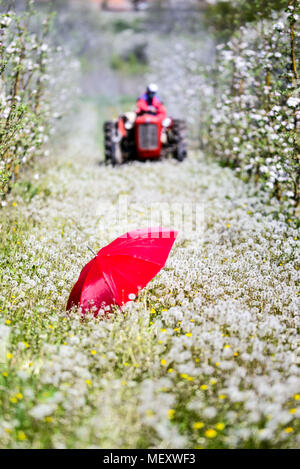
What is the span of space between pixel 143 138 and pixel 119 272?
679 cm

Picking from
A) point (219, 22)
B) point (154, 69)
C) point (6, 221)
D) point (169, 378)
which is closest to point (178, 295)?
point (169, 378)

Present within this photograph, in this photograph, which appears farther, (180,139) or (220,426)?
(180,139)

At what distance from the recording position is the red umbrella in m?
3.83

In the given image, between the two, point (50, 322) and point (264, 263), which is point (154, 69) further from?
point (50, 322)

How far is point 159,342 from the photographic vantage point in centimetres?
354

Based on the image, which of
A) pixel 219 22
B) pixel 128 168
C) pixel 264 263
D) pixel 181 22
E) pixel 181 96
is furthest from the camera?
pixel 181 22

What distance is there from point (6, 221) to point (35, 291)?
81.1 inches

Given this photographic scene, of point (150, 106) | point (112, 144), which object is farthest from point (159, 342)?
point (150, 106)

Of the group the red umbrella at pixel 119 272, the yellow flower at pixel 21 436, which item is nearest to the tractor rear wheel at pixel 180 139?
the red umbrella at pixel 119 272

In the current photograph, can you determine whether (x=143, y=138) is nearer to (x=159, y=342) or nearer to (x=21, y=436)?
(x=159, y=342)

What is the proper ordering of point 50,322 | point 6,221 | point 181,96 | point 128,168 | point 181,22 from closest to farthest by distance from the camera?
1. point 50,322
2. point 6,221
3. point 128,168
4. point 181,96
5. point 181,22

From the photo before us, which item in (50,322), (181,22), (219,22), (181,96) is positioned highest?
(181,22)

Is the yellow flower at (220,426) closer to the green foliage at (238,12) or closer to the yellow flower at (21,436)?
the yellow flower at (21,436)

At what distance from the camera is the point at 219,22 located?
37.3 feet
